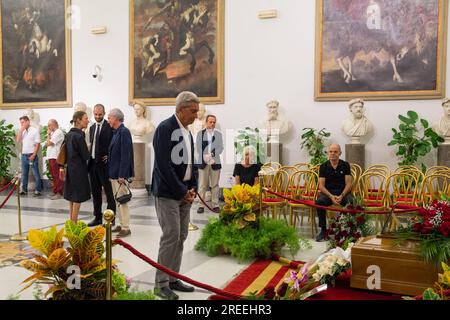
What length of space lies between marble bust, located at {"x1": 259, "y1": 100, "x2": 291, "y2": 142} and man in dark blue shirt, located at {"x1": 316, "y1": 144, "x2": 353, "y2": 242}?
3.57m

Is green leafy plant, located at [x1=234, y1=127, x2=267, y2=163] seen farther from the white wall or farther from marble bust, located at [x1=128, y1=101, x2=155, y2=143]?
marble bust, located at [x1=128, y1=101, x2=155, y2=143]

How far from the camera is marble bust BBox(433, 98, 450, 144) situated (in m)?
8.77

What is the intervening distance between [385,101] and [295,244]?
17.7 feet

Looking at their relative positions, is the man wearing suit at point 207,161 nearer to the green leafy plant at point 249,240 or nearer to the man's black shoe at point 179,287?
the green leafy plant at point 249,240

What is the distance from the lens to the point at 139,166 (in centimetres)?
1135

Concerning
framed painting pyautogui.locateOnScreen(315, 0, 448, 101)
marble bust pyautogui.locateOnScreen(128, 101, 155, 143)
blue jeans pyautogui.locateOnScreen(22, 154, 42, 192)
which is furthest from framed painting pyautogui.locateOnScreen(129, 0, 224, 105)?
blue jeans pyautogui.locateOnScreen(22, 154, 42, 192)

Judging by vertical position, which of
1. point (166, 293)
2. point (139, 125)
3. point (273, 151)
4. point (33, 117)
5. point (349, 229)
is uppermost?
point (33, 117)

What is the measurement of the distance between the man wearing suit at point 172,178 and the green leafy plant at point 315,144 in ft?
20.1

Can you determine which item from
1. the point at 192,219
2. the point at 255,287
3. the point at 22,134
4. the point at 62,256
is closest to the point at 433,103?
the point at 192,219

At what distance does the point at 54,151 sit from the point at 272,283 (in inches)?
344

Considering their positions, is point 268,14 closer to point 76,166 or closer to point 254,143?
point 254,143

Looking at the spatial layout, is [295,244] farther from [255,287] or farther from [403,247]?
[403,247]

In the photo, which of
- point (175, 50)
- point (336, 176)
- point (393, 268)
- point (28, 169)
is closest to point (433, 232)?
point (393, 268)

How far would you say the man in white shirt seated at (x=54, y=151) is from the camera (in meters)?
11.5
